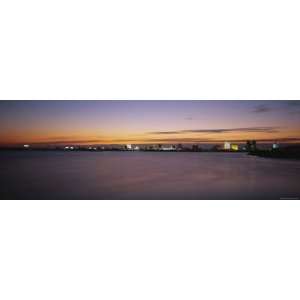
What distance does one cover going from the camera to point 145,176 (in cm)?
439

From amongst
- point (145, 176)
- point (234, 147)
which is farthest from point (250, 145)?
point (145, 176)

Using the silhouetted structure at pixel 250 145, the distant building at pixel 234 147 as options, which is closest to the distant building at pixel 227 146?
the distant building at pixel 234 147

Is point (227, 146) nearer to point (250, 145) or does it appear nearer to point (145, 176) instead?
point (250, 145)

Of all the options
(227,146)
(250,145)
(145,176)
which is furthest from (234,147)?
(145,176)

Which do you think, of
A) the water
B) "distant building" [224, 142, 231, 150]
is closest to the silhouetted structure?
the water

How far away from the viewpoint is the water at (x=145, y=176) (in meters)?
3.89

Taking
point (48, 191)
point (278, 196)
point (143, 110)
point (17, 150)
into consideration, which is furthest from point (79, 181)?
point (278, 196)

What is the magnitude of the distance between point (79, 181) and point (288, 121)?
8.65 ft

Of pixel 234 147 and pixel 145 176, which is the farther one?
pixel 145 176

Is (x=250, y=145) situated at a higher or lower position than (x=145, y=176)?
higher

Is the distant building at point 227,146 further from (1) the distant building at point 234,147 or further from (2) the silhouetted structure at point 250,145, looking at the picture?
(2) the silhouetted structure at point 250,145

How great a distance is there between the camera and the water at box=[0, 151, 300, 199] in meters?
3.89
